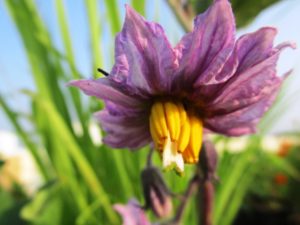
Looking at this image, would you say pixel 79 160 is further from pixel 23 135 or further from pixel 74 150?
pixel 23 135

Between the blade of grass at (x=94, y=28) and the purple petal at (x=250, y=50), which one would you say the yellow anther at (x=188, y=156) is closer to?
the purple petal at (x=250, y=50)

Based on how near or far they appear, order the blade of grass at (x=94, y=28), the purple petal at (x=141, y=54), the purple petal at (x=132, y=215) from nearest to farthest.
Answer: the purple petal at (x=141, y=54)
the purple petal at (x=132, y=215)
the blade of grass at (x=94, y=28)

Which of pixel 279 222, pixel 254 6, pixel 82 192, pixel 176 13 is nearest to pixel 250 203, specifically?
pixel 279 222

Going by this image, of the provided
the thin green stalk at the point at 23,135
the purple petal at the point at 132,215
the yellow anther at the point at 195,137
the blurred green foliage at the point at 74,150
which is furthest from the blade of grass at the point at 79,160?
the yellow anther at the point at 195,137

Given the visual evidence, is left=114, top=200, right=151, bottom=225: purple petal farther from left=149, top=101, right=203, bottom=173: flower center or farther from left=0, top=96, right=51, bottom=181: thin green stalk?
left=0, top=96, right=51, bottom=181: thin green stalk

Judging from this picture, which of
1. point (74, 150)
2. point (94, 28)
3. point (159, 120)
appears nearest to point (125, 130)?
point (159, 120)

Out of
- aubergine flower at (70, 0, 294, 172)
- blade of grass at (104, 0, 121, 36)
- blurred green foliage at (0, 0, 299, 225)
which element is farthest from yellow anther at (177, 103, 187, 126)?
blade of grass at (104, 0, 121, 36)

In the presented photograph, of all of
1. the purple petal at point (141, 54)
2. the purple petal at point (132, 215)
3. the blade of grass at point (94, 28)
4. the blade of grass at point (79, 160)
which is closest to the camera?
the purple petal at point (141, 54)
